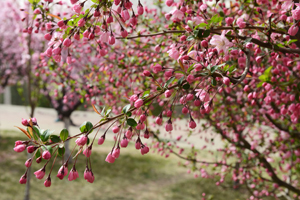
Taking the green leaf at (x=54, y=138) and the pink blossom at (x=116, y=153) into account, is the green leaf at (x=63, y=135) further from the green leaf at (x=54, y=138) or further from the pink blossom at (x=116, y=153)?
the pink blossom at (x=116, y=153)

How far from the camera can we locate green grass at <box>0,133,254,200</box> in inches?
229

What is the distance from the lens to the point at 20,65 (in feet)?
33.9

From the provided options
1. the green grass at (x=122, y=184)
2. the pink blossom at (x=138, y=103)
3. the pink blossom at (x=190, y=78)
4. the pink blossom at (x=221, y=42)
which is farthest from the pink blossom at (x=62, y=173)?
the green grass at (x=122, y=184)

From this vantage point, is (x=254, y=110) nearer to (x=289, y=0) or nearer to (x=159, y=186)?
(x=289, y=0)

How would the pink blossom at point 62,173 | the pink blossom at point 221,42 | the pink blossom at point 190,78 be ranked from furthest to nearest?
the pink blossom at point 221,42 → the pink blossom at point 190,78 → the pink blossom at point 62,173

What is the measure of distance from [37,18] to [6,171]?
6078mm

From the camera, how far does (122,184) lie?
21.7ft

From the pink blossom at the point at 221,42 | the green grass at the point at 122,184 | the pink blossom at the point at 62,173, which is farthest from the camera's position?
the green grass at the point at 122,184

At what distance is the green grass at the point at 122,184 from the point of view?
5816 millimetres

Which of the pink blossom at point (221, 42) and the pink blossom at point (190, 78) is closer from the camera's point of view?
the pink blossom at point (190, 78)

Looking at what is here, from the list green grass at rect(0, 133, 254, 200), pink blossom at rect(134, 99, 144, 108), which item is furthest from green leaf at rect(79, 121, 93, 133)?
green grass at rect(0, 133, 254, 200)

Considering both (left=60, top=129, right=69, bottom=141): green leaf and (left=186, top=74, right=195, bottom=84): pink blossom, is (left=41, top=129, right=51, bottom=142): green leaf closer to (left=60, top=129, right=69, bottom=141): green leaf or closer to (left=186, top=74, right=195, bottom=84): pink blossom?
(left=60, top=129, right=69, bottom=141): green leaf

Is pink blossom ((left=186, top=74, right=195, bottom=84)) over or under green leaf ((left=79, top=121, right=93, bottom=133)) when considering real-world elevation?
over

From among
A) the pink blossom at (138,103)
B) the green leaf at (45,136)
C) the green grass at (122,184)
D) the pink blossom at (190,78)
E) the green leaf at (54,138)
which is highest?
the pink blossom at (190,78)
